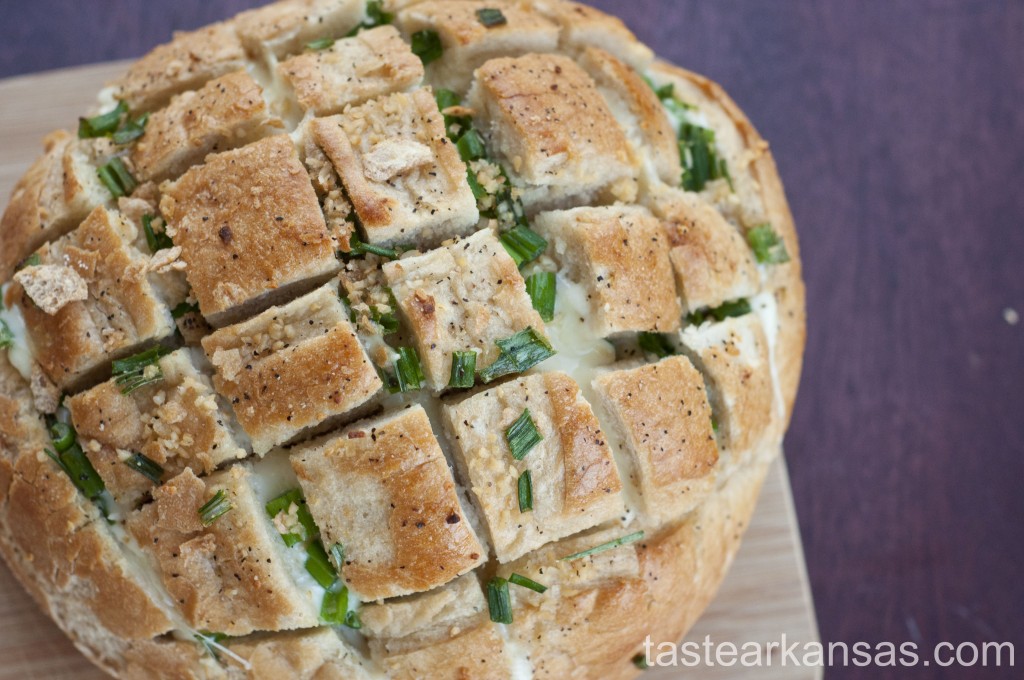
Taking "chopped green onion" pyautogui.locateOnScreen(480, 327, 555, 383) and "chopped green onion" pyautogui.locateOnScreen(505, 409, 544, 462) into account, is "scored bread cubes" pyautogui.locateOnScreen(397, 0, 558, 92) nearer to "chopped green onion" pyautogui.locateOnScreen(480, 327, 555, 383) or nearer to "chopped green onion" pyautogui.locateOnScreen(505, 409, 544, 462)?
"chopped green onion" pyautogui.locateOnScreen(480, 327, 555, 383)

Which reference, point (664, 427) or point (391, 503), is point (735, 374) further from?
point (391, 503)

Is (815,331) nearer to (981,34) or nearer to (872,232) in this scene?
(872,232)

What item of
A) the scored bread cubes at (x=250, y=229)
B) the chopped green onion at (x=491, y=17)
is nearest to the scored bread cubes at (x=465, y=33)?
the chopped green onion at (x=491, y=17)

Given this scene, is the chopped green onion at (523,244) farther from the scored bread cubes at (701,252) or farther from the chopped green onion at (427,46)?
the chopped green onion at (427,46)

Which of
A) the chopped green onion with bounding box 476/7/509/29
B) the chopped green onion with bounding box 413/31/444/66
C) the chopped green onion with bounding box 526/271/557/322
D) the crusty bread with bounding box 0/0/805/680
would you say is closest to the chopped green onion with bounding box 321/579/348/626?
the crusty bread with bounding box 0/0/805/680

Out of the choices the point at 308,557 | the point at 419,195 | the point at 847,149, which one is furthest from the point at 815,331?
the point at 308,557

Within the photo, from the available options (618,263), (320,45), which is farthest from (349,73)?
(618,263)
